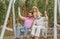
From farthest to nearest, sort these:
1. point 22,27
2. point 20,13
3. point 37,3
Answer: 1. point 37,3
2. point 20,13
3. point 22,27

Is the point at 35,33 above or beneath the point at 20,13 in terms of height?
beneath

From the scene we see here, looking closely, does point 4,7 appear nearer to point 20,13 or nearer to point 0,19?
point 0,19

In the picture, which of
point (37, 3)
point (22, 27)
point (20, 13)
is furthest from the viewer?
point (37, 3)

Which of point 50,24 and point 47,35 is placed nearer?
point 47,35

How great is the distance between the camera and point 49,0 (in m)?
4.70

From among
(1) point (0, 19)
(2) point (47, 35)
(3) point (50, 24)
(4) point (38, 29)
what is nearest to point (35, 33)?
(4) point (38, 29)

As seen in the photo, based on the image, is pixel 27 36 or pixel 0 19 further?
pixel 0 19

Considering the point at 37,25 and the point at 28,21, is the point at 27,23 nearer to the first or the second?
the point at 28,21

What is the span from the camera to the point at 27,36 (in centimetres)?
409

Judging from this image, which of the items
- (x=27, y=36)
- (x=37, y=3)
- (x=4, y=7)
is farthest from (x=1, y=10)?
(x=27, y=36)

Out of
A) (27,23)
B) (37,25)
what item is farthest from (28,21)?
(37,25)

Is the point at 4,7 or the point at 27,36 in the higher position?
the point at 4,7

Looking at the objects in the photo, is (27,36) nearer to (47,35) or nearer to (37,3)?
(47,35)

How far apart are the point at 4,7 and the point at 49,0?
798mm
